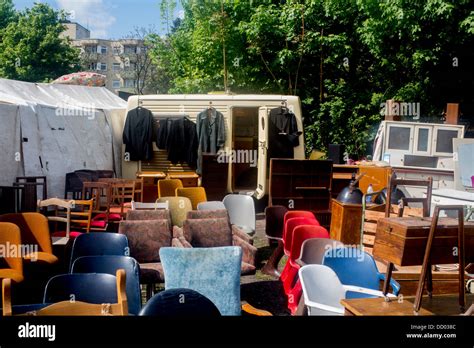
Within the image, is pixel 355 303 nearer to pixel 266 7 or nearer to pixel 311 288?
pixel 311 288

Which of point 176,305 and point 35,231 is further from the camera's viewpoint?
point 35,231

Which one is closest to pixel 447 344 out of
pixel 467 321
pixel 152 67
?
pixel 467 321

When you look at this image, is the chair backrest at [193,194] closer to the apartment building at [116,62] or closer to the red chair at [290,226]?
the red chair at [290,226]

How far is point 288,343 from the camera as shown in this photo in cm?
291

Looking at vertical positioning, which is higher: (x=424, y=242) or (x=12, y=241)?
(x=424, y=242)

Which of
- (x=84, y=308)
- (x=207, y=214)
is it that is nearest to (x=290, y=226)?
(x=207, y=214)

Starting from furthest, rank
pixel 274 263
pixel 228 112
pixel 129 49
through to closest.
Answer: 1. pixel 129 49
2. pixel 228 112
3. pixel 274 263

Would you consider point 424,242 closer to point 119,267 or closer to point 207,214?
point 119,267

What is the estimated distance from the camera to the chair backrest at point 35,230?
4.55 meters

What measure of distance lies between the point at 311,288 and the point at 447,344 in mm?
902

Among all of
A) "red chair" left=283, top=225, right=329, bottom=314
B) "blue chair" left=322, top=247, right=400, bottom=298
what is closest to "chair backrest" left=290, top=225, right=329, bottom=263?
"red chair" left=283, top=225, right=329, bottom=314

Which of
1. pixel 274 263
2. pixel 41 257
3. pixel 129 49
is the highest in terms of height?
pixel 129 49

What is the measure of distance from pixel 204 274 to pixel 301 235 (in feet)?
4.64

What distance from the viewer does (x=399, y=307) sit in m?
2.75
